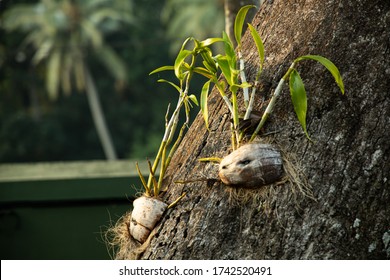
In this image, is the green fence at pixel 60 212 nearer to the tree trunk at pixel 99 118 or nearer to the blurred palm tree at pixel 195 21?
the blurred palm tree at pixel 195 21

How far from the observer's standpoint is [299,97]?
182cm

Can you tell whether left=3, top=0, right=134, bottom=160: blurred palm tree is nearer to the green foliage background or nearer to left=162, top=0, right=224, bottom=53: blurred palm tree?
the green foliage background

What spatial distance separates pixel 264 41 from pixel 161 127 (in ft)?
106

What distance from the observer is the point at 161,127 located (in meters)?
34.2

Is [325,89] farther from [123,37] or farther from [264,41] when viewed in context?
[123,37]

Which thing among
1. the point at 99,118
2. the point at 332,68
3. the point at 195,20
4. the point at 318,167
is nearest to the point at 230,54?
the point at 332,68

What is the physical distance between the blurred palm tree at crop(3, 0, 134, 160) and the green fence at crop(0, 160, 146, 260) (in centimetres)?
2933

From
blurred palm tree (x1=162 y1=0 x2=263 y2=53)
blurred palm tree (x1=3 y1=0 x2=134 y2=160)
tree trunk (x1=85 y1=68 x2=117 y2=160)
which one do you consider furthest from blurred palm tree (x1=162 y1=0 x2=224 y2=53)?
tree trunk (x1=85 y1=68 x2=117 y2=160)

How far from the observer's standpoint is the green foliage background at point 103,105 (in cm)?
3341

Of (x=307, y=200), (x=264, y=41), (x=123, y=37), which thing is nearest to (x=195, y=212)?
(x=307, y=200)

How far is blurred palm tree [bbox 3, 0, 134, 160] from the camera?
33.1 m

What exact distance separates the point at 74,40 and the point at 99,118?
4180 mm

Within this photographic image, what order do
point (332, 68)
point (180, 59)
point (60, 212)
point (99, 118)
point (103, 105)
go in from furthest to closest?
point (103, 105)
point (99, 118)
point (60, 212)
point (180, 59)
point (332, 68)

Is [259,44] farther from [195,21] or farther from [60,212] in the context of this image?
[195,21]
